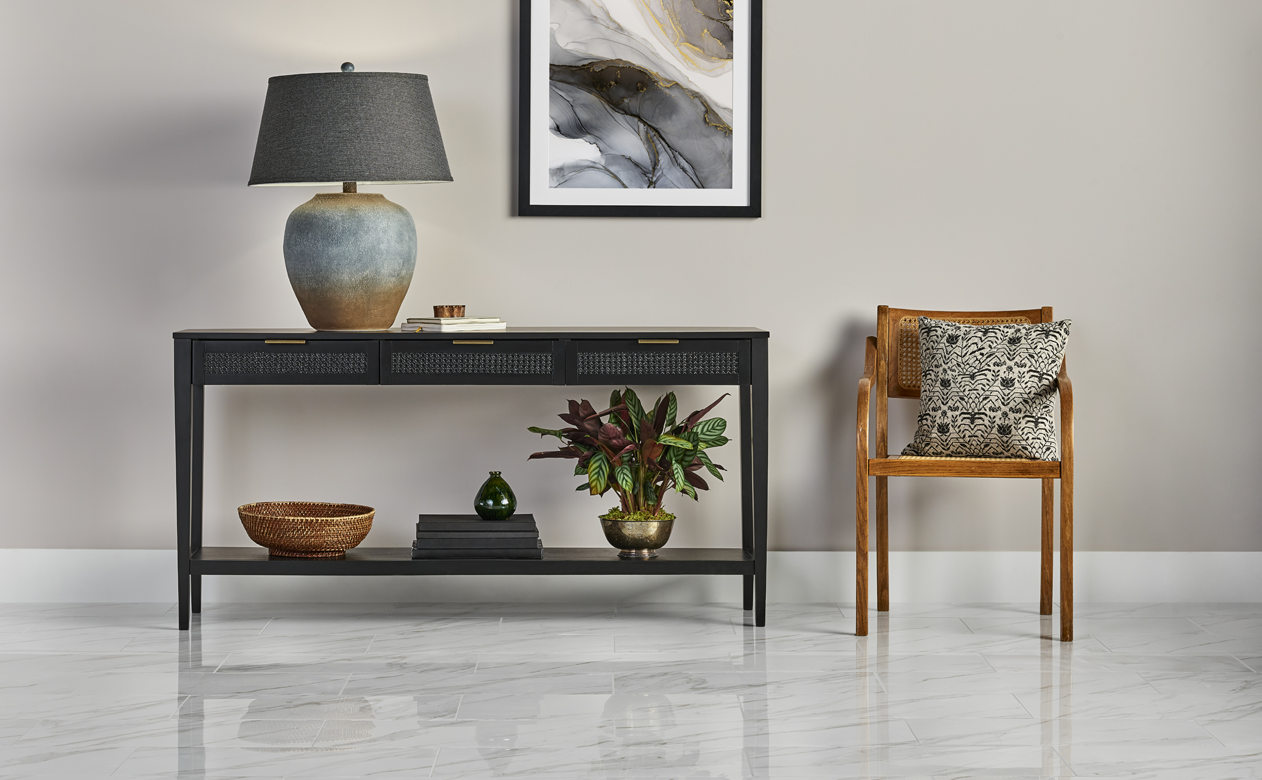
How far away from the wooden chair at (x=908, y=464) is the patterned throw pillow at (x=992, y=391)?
71 millimetres

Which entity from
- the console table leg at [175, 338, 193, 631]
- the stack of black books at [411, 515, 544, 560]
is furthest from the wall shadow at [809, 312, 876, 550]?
the console table leg at [175, 338, 193, 631]

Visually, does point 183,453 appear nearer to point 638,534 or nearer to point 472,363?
point 472,363

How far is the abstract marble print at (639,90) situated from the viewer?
10.4ft

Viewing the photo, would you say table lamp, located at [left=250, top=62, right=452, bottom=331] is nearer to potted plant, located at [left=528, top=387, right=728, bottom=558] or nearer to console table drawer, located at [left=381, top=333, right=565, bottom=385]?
console table drawer, located at [left=381, top=333, right=565, bottom=385]

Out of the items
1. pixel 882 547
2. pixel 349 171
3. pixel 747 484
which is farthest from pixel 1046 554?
pixel 349 171

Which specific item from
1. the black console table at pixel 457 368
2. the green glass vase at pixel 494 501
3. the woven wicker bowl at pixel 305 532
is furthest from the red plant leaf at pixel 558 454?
the woven wicker bowl at pixel 305 532

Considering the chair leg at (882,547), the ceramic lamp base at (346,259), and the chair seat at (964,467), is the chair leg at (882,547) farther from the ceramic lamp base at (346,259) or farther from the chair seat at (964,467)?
the ceramic lamp base at (346,259)

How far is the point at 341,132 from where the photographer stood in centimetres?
277

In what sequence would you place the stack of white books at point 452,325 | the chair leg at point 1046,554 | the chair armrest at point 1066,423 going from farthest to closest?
1. the chair leg at point 1046,554
2. the stack of white books at point 452,325
3. the chair armrest at point 1066,423

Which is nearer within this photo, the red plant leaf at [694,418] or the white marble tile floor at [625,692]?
the white marble tile floor at [625,692]

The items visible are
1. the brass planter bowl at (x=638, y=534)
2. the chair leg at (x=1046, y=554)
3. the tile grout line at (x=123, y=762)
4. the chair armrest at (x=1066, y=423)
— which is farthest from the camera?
the chair leg at (x=1046, y=554)

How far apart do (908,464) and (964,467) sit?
0.13 metres

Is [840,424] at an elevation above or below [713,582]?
above


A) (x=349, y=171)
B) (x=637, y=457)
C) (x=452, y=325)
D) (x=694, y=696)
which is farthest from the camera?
(x=637, y=457)
